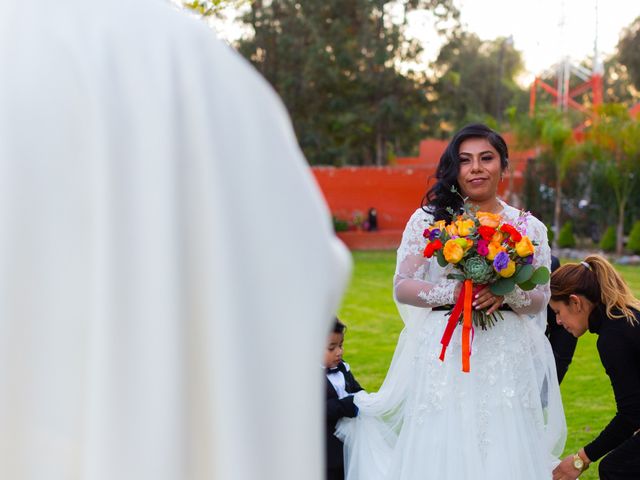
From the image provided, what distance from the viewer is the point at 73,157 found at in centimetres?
154

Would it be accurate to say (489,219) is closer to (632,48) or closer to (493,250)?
(493,250)

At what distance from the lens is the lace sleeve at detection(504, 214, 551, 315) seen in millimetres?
4688

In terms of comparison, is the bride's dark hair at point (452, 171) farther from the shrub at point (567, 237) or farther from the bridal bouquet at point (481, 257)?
A: the shrub at point (567, 237)

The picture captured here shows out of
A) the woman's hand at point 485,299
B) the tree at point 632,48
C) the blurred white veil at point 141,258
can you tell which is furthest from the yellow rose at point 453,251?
the tree at point 632,48

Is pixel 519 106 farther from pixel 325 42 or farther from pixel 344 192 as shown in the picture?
pixel 344 192

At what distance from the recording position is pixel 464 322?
4.58m

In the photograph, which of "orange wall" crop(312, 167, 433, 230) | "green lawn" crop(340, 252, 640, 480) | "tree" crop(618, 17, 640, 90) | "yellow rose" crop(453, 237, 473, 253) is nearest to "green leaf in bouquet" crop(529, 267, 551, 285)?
"yellow rose" crop(453, 237, 473, 253)

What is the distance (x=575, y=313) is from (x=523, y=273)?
0.44 meters

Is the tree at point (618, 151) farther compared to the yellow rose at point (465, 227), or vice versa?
the tree at point (618, 151)

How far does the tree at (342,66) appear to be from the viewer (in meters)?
36.0

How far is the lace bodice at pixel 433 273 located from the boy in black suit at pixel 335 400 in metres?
0.41

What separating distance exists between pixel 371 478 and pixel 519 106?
54.3 m

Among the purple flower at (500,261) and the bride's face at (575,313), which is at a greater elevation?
the purple flower at (500,261)

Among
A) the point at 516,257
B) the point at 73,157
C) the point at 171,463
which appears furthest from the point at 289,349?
the point at 516,257
